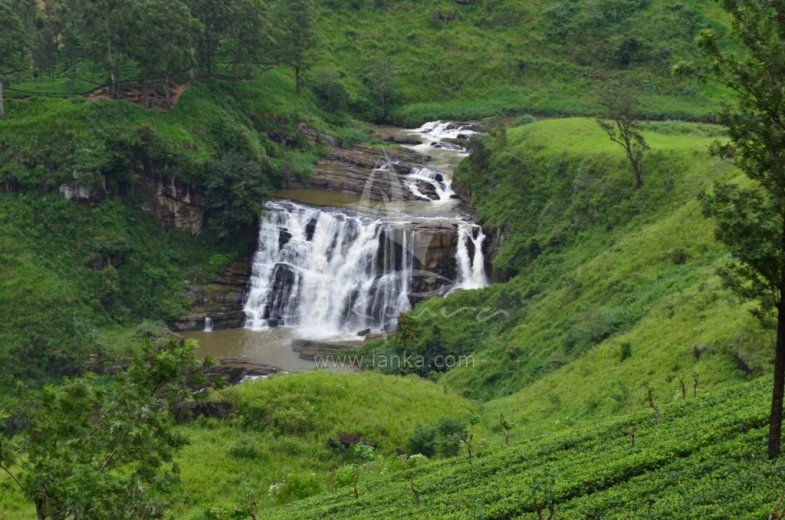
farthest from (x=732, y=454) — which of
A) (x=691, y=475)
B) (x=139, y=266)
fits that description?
(x=139, y=266)

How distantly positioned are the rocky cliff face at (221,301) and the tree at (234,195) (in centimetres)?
224

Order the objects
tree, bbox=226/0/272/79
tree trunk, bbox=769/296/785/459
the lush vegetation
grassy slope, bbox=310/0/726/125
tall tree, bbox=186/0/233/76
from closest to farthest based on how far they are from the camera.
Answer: tree trunk, bbox=769/296/785/459
the lush vegetation
tall tree, bbox=186/0/233/76
tree, bbox=226/0/272/79
grassy slope, bbox=310/0/726/125

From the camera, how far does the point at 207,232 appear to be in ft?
145

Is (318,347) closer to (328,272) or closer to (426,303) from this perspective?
(426,303)

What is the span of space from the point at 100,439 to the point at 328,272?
29.7 meters

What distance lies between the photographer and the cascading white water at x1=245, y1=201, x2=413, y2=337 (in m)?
38.9

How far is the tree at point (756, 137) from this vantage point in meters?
9.75

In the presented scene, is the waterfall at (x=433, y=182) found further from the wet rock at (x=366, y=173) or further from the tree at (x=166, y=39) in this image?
the tree at (x=166, y=39)

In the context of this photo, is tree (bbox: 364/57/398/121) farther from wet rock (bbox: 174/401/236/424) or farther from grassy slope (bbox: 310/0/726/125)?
wet rock (bbox: 174/401/236/424)

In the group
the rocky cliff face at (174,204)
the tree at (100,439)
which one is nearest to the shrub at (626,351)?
the tree at (100,439)

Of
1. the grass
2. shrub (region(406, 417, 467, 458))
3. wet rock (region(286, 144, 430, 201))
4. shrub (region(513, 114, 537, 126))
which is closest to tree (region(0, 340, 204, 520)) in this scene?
shrub (region(406, 417, 467, 458))

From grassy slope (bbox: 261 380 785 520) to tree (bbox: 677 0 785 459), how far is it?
8.07 feet

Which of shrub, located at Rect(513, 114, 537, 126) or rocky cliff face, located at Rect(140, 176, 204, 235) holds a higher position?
shrub, located at Rect(513, 114, 537, 126)

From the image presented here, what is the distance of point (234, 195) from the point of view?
42469 millimetres
